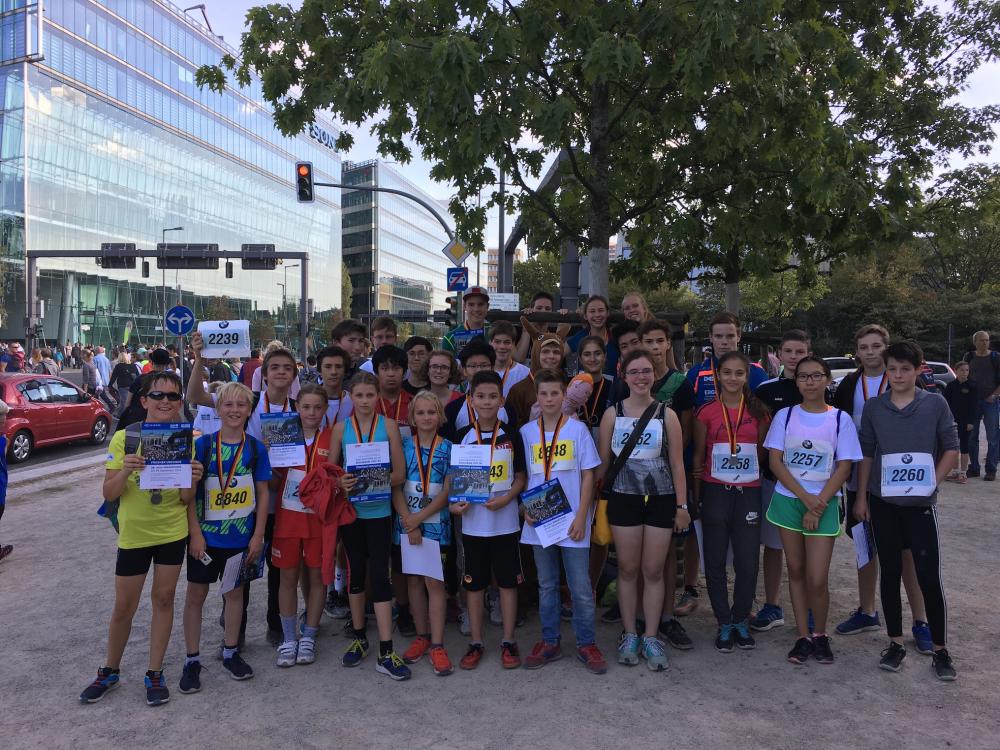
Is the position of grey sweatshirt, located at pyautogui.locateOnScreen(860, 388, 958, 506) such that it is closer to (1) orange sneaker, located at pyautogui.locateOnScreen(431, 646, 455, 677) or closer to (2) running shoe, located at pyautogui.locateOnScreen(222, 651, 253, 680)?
(1) orange sneaker, located at pyautogui.locateOnScreen(431, 646, 455, 677)

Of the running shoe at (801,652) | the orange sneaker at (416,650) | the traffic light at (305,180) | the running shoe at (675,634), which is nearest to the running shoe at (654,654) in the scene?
the running shoe at (675,634)

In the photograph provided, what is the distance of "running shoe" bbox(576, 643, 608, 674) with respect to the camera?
4.11 m

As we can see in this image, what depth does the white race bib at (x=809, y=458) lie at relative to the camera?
13.9 ft

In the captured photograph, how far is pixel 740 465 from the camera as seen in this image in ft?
14.5

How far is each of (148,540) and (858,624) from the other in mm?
4626

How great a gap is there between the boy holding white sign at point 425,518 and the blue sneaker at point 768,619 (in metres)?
2.20

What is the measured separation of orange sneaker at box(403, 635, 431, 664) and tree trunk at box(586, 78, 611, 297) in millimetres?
4973

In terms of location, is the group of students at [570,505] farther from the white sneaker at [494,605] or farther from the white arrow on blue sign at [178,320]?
the white arrow on blue sign at [178,320]

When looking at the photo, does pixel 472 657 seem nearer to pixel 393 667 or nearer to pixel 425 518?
pixel 393 667

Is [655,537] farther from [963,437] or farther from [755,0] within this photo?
[963,437]

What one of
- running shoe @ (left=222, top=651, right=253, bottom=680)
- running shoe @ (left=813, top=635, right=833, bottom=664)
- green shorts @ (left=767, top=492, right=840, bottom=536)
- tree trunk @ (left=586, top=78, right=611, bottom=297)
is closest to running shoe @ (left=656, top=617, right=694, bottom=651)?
running shoe @ (left=813, top=635, right=833, bottom=664)

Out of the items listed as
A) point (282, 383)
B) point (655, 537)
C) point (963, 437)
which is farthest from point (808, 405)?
point (963, 437)

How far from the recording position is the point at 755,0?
5738mm

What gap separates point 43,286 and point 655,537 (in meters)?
51.6
